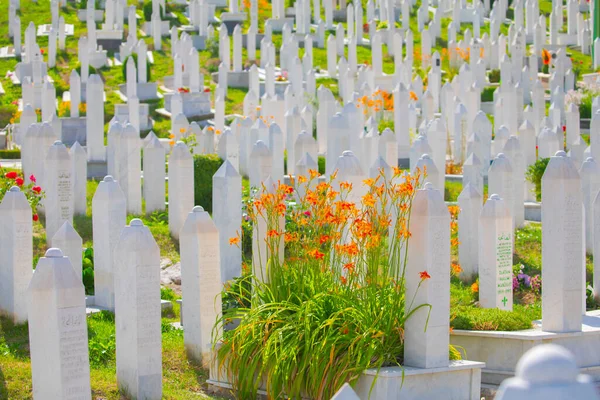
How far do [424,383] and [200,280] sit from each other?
7.26 ft

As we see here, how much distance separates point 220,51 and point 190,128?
12469 mm

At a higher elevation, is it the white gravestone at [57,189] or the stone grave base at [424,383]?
the white gravestone at [57,189]

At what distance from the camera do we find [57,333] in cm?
713

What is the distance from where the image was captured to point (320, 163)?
697 inches

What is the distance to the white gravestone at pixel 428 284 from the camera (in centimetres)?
827

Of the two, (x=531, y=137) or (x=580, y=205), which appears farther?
(x=531, y=137)

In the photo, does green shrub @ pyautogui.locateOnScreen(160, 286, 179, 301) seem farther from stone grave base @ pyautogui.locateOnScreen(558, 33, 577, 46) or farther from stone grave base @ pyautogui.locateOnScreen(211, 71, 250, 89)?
stone grave base @ pyautogui.locateOnScreen(558, 33, 577, 46)

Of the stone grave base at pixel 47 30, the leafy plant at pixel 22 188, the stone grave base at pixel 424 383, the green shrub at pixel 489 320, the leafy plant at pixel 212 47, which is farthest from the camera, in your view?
the stone grave base at pixel 47 30

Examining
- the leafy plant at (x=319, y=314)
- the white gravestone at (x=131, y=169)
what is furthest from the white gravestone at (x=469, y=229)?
the white gravestone at (x=131, y=169)

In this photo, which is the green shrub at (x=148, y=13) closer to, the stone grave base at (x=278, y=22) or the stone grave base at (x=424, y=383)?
the stone grave base at (x=278, y=22)

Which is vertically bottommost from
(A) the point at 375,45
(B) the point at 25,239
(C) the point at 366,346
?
(C) the point at 366,346

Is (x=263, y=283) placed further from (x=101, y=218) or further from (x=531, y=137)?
(x=531, y=137)

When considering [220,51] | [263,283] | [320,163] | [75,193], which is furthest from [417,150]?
[220,51]

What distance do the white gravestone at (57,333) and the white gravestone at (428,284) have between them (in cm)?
262
